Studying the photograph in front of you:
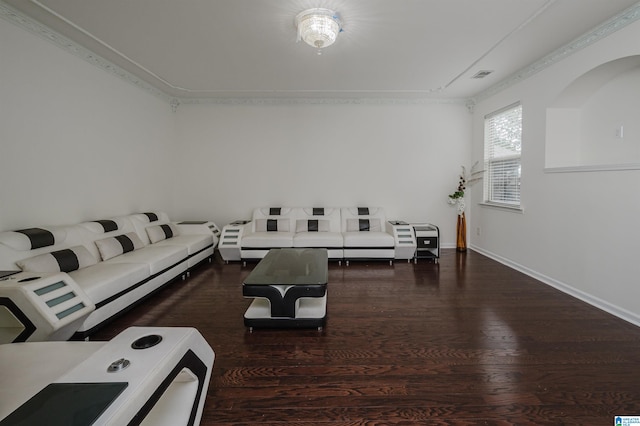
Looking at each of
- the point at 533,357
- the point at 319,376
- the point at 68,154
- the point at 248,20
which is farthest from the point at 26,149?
the point at 533,357

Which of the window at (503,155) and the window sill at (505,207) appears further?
the window at (503,155)

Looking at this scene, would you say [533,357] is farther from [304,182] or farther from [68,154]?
[68,154]

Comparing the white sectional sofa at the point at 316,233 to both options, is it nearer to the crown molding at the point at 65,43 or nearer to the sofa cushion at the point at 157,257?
the sofa cushion at the point at 157,257

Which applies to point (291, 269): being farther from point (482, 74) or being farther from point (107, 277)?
point (482, 74)

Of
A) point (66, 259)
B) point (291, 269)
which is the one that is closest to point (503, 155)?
point (291, 269)

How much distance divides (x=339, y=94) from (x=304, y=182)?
172cm

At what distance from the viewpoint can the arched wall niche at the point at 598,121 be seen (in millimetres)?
2842

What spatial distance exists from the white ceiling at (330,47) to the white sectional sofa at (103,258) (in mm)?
2134

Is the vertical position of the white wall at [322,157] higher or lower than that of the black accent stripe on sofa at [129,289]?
higher

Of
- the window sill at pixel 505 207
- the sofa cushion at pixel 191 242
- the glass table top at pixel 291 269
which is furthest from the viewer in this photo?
the window sill at pixel 505 207

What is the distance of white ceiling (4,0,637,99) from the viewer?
2545 mm

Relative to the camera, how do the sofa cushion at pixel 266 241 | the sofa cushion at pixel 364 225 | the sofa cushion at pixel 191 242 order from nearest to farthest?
the sofa cushion at pixel 191 242
the sofa cushion at pixel 266 241
the sofa cushion at pixel 364 225

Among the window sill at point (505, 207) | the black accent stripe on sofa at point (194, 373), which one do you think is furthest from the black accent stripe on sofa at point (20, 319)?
the window sill at point (505, 207)

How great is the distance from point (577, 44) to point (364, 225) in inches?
137
